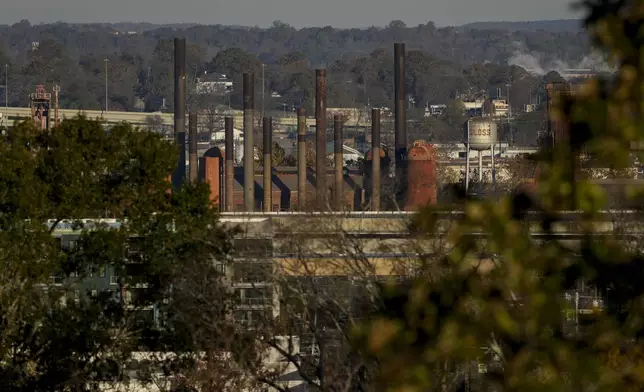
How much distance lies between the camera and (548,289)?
2.08 m

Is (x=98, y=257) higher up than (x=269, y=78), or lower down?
lower down

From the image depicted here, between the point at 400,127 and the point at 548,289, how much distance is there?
145ft

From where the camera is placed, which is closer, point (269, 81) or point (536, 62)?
point (269, 81)

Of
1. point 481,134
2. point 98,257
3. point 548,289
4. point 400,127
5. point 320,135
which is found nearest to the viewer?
point 548,289

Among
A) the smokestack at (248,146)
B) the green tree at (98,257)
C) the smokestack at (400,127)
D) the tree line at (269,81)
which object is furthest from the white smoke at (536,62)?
the green tree at (98,257)

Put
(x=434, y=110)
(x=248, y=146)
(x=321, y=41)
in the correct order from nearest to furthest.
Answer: (x=248, y=146) < (x=434, y=110) < (x=321, y=41)

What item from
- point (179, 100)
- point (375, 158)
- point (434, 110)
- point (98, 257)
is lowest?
point (375, 158)

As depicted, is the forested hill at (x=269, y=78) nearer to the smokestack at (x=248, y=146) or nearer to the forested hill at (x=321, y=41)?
the forested hill at (x=321, y=41)

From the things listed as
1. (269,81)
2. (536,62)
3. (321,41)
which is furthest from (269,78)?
(321,41)

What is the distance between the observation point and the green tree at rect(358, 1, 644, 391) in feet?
6.69

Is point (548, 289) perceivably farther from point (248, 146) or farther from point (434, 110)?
point (434, 110)

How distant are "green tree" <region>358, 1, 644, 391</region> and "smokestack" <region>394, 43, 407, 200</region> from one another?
34929 mm

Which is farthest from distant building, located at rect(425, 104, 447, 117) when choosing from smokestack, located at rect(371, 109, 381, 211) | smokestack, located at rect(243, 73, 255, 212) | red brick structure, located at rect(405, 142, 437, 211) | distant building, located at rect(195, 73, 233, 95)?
red brick structure, located at rect(405, 142, 437, 211)

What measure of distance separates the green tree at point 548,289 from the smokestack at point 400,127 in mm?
34929
